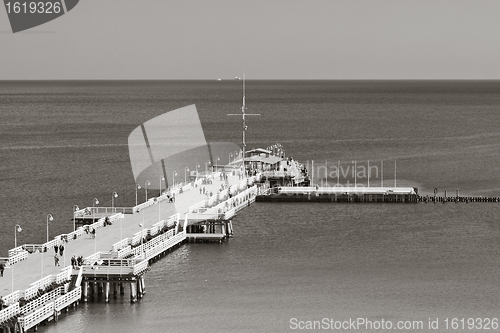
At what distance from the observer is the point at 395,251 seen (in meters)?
66.1

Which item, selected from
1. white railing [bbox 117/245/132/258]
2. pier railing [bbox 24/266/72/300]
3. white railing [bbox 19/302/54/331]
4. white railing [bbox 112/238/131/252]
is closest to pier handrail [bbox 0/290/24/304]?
pier railing [bbox 24/266/72/300]

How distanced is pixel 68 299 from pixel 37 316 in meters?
3.61

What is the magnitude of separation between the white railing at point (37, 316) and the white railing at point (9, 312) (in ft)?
1.59

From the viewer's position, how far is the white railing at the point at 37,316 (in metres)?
44.8

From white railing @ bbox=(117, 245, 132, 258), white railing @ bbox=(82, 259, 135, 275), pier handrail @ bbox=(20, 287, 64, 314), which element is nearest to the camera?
pier handrail @ bbox=(20, 287, 64, 314)

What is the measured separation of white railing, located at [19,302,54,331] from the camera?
44750 millimetres

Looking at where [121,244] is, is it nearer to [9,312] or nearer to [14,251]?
[14,251]

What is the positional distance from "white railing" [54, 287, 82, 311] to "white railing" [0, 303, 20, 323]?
3056 mm

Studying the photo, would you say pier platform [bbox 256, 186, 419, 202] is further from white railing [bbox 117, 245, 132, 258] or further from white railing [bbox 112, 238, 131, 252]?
Answer: white railing [bbox 117, 245, 132, 258]

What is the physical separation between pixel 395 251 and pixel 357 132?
361 ft

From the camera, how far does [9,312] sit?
44.4 meters

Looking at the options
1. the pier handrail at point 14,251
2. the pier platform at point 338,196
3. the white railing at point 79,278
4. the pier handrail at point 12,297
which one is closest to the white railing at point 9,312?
the pier handrail at point 12,297

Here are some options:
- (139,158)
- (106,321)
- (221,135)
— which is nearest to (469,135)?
(221,135)

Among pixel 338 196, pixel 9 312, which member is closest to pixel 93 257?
pixel 9 312
